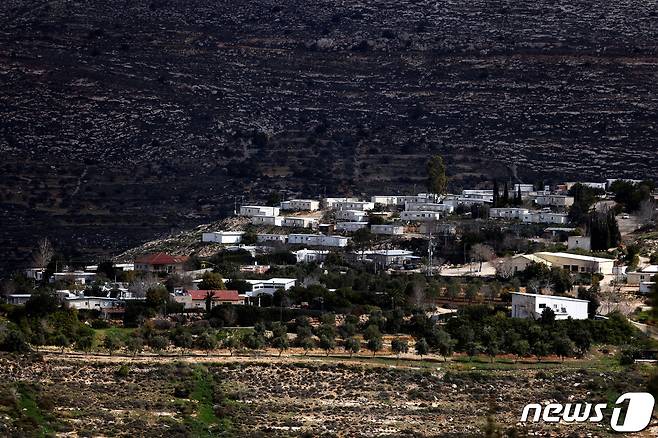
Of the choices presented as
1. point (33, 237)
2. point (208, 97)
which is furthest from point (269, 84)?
point (33, 237)

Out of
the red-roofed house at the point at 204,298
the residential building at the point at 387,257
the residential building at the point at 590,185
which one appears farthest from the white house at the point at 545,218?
the red-roofed house at the point at 204,298

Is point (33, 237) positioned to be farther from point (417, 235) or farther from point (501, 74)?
point (501, 74)

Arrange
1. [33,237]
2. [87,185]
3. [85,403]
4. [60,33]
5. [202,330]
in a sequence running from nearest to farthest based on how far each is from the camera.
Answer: [85,403] < [202,330] < [33,237] < [87,185] < [60,33]

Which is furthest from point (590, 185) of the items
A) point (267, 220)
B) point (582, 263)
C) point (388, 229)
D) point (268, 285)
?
point (268, 285)

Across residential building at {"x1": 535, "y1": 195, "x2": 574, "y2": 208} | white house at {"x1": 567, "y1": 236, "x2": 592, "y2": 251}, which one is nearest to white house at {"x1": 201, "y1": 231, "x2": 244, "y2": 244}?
residential building at {"x1": 535, "y1": 195, "x2": 574, "y2": 208}

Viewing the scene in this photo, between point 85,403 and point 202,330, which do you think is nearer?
point 85,403

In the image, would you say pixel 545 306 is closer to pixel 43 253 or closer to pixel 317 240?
pixel 317 240
